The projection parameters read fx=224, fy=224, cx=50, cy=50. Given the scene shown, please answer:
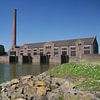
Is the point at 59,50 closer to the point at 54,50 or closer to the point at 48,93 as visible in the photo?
the point at 54,50

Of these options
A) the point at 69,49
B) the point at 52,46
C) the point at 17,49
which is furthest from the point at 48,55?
the point at 17,49

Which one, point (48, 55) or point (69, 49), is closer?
point (69, 49)

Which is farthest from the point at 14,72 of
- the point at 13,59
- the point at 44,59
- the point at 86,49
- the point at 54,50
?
the point at 13,59

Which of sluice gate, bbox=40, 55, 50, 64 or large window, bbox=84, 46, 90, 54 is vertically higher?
large window, bbox=84, 46, 90, 54

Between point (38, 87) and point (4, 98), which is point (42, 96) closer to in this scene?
point (38, 87)

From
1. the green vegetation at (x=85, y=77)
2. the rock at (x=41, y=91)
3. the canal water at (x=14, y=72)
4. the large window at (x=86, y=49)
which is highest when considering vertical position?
the large window at (x=86, y=49)

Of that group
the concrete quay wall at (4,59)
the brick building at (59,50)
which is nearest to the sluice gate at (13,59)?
the concrete quay wall at (4,59)

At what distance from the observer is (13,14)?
11400 centimetres

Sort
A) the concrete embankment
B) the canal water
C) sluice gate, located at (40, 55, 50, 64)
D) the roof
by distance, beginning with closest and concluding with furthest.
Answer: the concrete embankment
the canal water
the roof
sluice gate, located at (40, 55, 50, 64)

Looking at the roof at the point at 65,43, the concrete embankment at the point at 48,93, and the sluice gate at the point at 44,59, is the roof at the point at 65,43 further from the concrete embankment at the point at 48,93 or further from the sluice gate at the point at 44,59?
the concrete embankment at the point at 48,93

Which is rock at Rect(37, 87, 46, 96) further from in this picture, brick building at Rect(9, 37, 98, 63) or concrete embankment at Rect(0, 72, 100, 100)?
brick building at Rect(9, 37, 98, 63)

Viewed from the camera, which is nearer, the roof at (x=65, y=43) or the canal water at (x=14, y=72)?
the canal water at (x=14, y=72)

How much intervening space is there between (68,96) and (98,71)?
7103mm

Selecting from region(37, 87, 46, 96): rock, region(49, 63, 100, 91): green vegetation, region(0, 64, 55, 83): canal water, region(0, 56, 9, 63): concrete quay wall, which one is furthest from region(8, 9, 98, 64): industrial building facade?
region(37, 87, 46, 96): rock
